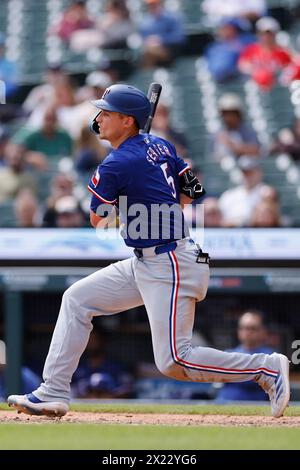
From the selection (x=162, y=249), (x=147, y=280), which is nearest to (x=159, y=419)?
(x=147, y=280)

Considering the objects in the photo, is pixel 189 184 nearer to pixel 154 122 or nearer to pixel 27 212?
pixel 27 212

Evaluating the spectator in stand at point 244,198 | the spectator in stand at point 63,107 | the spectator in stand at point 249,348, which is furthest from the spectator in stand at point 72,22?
the spectator in stand at point 249,348

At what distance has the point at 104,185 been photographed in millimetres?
5617

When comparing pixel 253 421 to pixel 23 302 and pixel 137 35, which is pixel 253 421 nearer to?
pixel 23 302

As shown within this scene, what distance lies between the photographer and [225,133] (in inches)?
447

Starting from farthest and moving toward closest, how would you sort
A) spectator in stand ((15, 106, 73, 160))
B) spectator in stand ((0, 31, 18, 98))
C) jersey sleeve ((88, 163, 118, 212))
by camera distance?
spectator in stand ((0, 31, 18, 98)), spectator in stand ((15, 106, 73, 160)), jersey sleeve ((88, 163, 118, 212))

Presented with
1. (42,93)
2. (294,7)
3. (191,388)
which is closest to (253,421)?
(191,388)

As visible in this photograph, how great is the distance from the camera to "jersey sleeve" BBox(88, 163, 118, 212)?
5.61 meters

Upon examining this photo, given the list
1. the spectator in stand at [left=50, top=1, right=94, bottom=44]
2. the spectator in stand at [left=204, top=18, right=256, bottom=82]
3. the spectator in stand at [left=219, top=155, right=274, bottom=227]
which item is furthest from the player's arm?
the spectator in stand at [left=50, top=1, right=94, bottom=44]

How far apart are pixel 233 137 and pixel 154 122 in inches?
31.4

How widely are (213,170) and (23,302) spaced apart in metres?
2.24

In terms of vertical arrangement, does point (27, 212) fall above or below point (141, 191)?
above

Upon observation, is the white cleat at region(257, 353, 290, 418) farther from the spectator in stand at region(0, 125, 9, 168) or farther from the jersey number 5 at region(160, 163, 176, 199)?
the spectator in stand at region(0, 125, 9, 168)

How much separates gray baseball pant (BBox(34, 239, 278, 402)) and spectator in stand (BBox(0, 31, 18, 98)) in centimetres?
649
